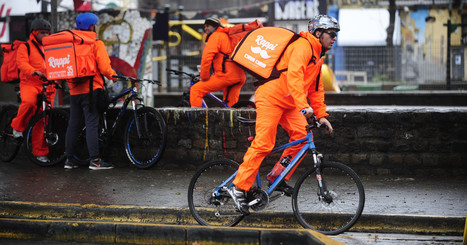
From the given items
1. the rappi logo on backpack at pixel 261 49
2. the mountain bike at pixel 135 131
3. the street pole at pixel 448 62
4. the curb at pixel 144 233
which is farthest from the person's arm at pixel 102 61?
the street pole at pixel 448 62

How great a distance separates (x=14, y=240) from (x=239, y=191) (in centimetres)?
197

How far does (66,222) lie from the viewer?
18.7ft

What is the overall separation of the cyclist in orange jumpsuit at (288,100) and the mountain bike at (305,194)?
12cm

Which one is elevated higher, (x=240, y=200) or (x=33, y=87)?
(x=33, y=87)

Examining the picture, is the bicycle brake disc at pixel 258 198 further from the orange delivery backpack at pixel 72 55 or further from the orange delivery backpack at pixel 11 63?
the orange delivery backpack at pixel 11 63

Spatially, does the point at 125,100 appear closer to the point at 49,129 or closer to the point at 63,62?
the point at 63,62

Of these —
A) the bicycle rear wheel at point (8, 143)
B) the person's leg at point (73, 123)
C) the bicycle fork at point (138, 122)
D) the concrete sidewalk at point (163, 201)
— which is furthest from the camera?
the bicycle rear wheel at point (8, 143)

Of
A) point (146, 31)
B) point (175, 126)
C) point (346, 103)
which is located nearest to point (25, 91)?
point (175, 126)

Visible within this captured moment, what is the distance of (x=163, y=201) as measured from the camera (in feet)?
22.2

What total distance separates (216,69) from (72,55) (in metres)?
2.06

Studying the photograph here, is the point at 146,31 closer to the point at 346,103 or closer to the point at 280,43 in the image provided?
the point at 346,103

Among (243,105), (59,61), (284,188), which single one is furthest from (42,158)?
(284,188)

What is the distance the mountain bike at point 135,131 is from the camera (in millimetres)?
8727

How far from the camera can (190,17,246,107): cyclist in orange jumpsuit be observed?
9281 mm
